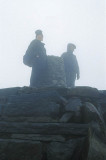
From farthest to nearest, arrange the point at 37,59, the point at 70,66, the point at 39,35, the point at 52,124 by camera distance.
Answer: the point at 70,66, the point at 39,35, the point at 37,59, the point at 52,124

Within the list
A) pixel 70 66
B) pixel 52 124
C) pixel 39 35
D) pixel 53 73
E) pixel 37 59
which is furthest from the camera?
pixel 70 66

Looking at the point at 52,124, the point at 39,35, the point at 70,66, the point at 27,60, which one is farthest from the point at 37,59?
the point at 52,124

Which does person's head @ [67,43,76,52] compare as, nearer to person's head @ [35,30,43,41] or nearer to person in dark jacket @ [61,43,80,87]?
person in dark jacket @ [61,43,80,87]

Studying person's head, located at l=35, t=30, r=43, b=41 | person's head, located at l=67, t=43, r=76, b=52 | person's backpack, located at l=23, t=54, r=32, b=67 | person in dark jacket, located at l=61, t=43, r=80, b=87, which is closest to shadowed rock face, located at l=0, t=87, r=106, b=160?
person's backpack, located at l=23, t=54, r=32, b=67

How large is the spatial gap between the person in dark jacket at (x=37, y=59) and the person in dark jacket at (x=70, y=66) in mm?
1028

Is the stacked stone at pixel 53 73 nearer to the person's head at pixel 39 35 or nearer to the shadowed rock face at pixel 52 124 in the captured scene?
the person's head at pixel 39 35

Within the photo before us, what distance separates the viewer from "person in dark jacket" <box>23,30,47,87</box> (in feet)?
20.4

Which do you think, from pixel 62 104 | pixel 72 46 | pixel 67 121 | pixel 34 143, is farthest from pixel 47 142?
pixel 72 46

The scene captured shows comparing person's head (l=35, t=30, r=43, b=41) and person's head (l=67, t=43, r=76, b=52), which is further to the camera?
person's head (l=67, t=43, r=76, b=52)

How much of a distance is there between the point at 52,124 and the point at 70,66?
371 centimetres

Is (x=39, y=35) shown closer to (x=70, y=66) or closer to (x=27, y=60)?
(x=27, y=60)

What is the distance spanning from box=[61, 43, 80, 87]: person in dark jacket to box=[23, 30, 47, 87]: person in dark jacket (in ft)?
3.37

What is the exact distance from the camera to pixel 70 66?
7344 millimetres

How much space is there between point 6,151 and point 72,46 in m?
4.49
